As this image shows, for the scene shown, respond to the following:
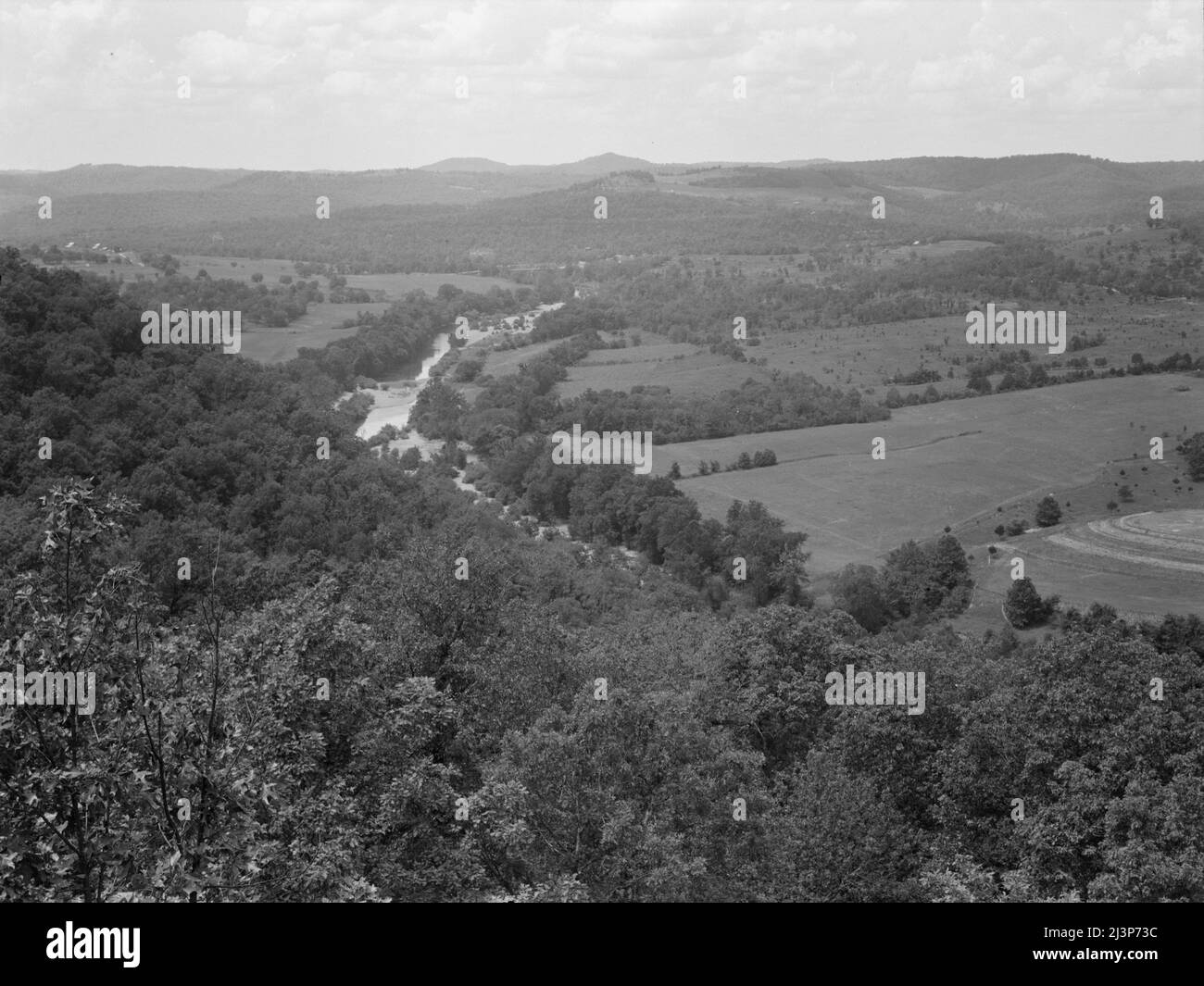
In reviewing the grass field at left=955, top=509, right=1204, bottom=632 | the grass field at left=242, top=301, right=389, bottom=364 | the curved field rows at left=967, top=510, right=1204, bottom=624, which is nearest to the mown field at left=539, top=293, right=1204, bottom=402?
the grass field at left=242, top=301, right=389, bottom=364

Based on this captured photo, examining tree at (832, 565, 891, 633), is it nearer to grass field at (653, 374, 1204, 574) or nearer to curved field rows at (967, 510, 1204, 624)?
curved field rows at (967, 510, 1204, 624)

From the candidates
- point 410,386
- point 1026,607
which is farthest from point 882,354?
point 1026,607

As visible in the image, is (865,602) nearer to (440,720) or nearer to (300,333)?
(440,720)

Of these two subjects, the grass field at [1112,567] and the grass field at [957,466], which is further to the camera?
the grass field at [957,466]

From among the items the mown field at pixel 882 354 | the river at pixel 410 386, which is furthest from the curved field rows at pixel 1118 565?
the river at pixel 410 386

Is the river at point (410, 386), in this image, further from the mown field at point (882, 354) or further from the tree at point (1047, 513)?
the tree at point (1047, 513)
